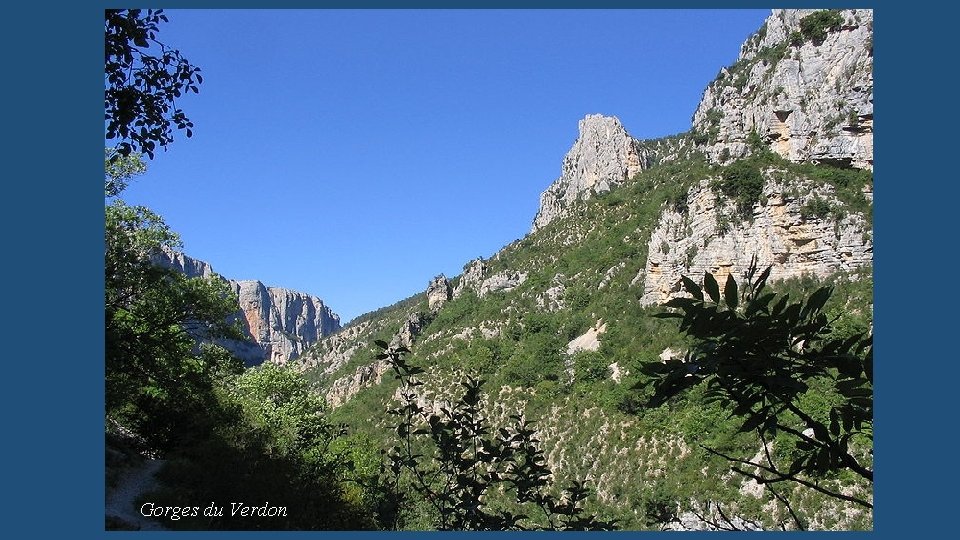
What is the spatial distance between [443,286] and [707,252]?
39974 mm

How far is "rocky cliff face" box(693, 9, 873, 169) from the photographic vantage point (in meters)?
30.4

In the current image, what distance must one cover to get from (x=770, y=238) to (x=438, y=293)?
1695 inches

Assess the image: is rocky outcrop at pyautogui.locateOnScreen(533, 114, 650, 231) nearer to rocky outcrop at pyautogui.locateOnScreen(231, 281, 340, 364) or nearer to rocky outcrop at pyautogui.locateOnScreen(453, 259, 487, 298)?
rocky outcrop at pyautogui.locateOnScreen(453, 259, 487, 298)

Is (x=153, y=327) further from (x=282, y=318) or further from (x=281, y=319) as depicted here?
(x=282, y=318)

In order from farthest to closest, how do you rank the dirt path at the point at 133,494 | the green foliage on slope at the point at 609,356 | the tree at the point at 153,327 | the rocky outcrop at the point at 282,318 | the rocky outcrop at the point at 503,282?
1. the rocky outcrop at the point at 282,318
2. the rocky outcrop at the point at 503,282
3. the green foliage on slope at the point at 609,356
4. the tree at the point at 153,327
5. the dirt path at the point at 133,494

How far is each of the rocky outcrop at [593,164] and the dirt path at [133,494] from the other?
187 ft

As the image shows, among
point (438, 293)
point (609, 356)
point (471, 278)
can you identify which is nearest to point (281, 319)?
point (438, 293)

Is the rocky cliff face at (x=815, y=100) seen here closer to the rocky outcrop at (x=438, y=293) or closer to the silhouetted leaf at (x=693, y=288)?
the silhouetted leaf at (x=693, y=288)

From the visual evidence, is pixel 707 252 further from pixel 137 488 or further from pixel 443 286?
pixel 443 286

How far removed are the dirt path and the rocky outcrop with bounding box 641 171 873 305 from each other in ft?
74.8

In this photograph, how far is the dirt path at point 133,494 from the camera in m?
4.87

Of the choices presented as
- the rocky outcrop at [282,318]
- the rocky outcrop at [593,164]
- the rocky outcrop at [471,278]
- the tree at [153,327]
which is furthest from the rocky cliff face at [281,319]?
the tree at [153,327]

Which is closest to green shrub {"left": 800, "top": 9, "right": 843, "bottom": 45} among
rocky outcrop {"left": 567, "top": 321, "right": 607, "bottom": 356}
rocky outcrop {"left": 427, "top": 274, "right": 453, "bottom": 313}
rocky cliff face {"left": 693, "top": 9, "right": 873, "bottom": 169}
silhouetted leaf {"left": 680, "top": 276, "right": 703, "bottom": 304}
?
rocky cliff face {"left": 693, "top": 9, "right": 873, "bottom": 169}

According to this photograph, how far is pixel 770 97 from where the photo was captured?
111 feet
